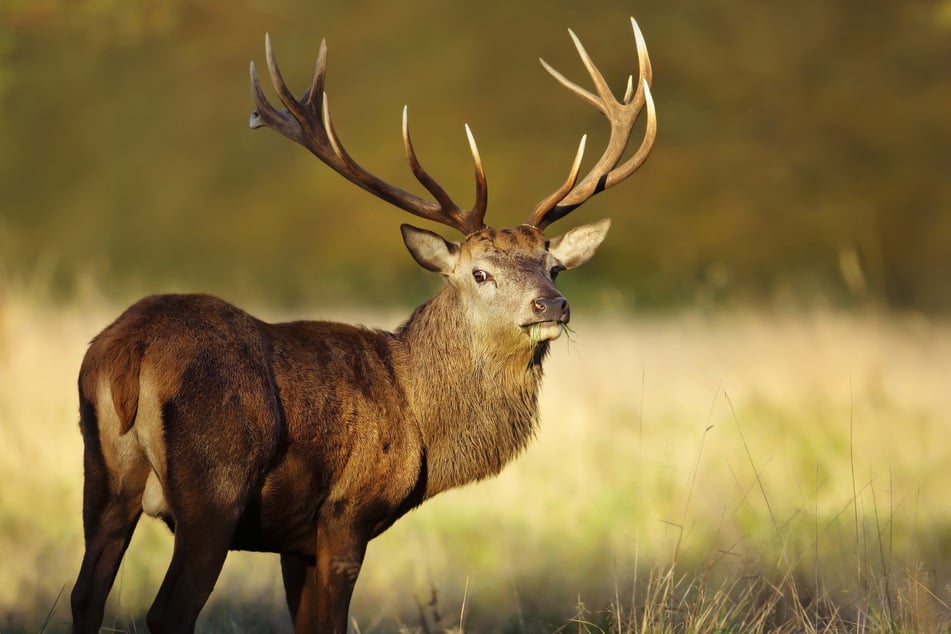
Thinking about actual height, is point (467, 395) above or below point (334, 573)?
above

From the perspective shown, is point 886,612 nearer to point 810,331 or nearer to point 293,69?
point 810,331

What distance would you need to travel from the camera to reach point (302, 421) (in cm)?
513

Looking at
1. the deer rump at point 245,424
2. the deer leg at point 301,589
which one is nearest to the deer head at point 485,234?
the deer rump at point 245,424

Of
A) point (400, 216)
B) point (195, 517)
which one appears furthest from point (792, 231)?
point (195, 517)

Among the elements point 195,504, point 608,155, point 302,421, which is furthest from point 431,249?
point 195,504

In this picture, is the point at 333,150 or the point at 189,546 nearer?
the point at 189,546

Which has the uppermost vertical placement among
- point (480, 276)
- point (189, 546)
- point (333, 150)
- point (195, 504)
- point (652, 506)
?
point (333, 150)

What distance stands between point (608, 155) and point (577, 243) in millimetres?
481

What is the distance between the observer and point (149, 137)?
4662 cm

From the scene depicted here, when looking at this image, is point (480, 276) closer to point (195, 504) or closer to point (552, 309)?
point (552, 309)

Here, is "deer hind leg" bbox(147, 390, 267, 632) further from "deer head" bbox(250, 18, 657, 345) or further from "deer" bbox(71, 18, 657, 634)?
"deer head" bbox(250, 18, 657, 345)

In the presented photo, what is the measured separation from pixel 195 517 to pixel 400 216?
113ft

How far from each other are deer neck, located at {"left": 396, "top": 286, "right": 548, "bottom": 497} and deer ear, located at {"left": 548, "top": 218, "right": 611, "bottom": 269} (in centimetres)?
61

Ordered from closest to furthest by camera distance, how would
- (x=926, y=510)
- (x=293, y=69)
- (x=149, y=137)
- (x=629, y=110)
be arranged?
(x=629, y=110) → (x=926, y=510) → (x=293, y=69) → (x=149, y=137)
